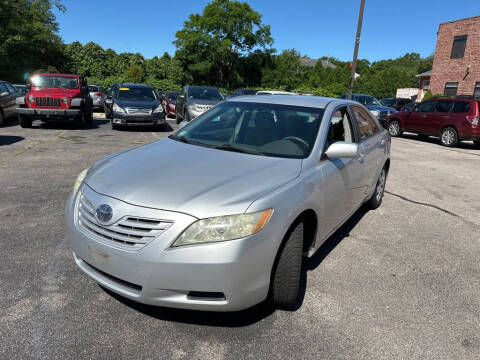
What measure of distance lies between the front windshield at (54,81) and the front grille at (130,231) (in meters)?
12.0

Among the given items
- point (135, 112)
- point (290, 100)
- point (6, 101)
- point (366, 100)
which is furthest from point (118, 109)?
point (366, 100)

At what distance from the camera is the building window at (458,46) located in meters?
29.8

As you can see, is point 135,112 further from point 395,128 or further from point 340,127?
point 395,128

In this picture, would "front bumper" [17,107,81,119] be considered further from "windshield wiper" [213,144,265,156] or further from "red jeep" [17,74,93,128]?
"windshield wiper" [213,144,265,156]

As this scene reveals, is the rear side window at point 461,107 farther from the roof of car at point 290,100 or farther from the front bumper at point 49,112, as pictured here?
the front bumper at point 49,112

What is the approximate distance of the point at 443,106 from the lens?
46.1ft

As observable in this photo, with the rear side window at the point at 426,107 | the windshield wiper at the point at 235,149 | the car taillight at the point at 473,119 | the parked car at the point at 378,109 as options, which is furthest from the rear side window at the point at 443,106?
the windshield wiper at the point at 235,149

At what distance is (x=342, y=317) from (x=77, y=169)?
568cm

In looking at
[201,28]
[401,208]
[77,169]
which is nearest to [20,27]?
[201,28]

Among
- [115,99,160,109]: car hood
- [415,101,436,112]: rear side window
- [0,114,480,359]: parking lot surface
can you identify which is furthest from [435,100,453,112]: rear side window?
[115,99,160,109]: car hood

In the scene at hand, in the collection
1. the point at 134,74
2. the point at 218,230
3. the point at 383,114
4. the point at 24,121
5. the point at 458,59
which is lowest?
the point at 24,121

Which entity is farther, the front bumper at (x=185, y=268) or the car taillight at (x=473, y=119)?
the car taillight at (x=473, y=119)

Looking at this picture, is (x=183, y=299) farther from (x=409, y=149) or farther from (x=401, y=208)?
(x=409, y=149)

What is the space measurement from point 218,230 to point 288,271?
689 millimetres
